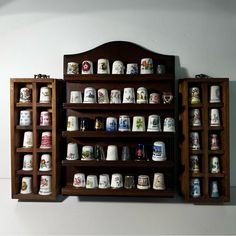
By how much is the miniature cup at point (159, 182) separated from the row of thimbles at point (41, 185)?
0.44 meters

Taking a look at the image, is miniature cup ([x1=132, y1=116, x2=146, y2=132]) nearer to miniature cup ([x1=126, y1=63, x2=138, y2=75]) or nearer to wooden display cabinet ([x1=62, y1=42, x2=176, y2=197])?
wooden display cabinet ([x1=62, y1=42, x2=176, y2=197])

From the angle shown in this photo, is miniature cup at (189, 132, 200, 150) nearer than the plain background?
Yes

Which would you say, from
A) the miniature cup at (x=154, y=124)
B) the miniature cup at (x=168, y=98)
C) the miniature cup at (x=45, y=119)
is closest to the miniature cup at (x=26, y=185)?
the miniature cup at (x=45, y=119)

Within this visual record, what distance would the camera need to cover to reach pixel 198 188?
120 centimetres

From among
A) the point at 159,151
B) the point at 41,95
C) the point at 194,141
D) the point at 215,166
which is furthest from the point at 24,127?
the point at 215,166

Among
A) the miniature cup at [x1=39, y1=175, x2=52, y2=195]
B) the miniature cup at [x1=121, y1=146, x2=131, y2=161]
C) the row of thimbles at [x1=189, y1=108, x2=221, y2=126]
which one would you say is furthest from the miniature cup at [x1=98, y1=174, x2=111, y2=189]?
the row of thimbles at [x1=189, y1=108, x2=221, y2=126]

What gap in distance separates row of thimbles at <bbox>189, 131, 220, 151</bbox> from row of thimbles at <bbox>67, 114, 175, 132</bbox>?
9cm

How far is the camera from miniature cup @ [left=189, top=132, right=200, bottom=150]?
3.98 feet

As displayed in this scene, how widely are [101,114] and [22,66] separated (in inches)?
18.0

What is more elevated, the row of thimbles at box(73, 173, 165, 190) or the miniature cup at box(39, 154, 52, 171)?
the miniature cup at box(39, 154, 52, 171)
